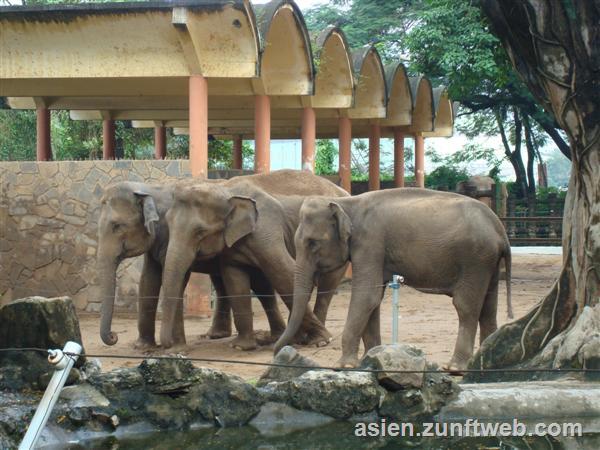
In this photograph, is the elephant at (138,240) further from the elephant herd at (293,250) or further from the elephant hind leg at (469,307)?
the elephant hind leg at (469,307)

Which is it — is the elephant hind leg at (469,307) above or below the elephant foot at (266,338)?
above

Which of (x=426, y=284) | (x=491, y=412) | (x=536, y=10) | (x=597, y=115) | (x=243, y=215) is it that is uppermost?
(x=536, y=10)

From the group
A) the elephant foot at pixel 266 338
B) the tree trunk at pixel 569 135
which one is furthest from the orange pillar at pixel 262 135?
the tree trunk at pixel 569 135

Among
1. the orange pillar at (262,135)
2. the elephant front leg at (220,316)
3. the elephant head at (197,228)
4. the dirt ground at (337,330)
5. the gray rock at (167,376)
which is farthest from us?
the orange pillar at (262,135)

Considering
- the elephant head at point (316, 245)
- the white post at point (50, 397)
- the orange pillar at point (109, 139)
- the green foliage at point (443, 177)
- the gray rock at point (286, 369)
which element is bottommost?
the gray rock at point (286, 369)

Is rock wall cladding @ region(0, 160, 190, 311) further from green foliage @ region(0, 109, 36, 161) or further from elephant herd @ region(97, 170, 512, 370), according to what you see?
green foliage @ region(0, 109, 36, 161)

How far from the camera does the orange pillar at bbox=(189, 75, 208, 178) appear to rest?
1251 cm

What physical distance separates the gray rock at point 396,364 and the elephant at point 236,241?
3.45m

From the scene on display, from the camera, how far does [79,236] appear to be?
13.0 m

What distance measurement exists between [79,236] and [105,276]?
10.1ft

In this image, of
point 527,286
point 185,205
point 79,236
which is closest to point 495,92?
point 527,286

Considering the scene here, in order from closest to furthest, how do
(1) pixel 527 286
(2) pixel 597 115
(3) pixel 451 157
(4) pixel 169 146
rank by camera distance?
1. (2) pixel 597 115
2. (1) pixel 527 286
3. (4) pixel 169 146
4. (3) pixel 451 157

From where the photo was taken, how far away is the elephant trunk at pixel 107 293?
31.8ft

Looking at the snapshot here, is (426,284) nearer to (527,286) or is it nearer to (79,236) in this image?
(79,236)
